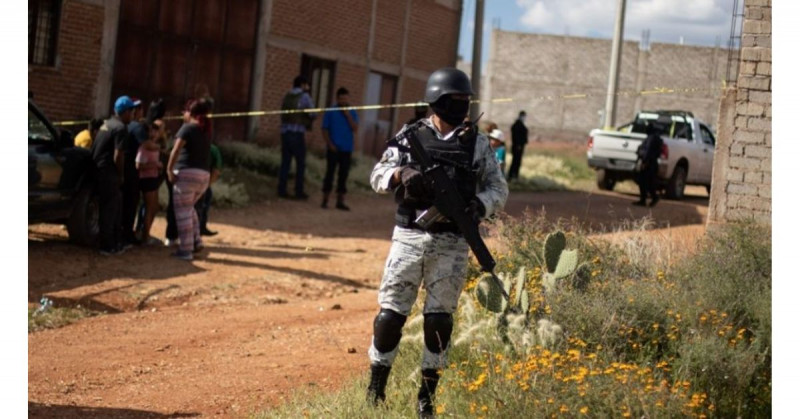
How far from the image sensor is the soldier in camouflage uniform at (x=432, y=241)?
6180mm

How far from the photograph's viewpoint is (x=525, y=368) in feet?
19.4

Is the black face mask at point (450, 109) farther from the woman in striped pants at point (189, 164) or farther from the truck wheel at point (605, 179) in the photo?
the truck wheel at point (605, 179)

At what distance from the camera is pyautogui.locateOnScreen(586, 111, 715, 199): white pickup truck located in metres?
24.0

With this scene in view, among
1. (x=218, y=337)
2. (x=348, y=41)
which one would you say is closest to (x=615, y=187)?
(x=348, y=41)

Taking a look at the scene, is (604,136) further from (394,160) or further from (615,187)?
(394,160)

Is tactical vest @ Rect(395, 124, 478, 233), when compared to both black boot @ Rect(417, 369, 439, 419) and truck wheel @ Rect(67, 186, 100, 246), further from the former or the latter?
truck wheel @ Rect(67, 186, 100, 246)

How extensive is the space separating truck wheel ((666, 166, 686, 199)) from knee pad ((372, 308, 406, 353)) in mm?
18822

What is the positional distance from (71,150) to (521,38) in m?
43.8

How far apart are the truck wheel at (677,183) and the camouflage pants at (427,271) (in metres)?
18.7

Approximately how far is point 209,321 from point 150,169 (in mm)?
3247

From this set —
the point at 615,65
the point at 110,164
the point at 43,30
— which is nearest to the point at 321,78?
the point at 43,30

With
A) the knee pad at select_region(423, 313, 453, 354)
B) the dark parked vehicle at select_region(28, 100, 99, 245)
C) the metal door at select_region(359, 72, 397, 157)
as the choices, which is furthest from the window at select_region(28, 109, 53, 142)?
the metal door at select_region(359, 72, 397, 157)

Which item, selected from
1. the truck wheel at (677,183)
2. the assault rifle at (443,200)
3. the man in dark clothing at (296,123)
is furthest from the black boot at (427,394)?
Answer: the truck wheel at (677,183)

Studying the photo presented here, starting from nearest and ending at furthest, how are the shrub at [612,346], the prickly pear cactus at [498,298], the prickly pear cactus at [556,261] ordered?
the shrub at [612,346], the prickly pear cactus at [498,298], the prickly pear cactus at [556,261]
